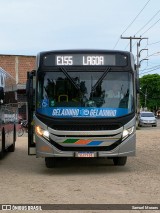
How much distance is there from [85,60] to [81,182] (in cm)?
339

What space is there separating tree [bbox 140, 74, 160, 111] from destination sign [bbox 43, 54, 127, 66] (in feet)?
332

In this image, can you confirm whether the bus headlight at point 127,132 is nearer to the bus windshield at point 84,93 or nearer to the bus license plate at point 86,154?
the bus windshield at point 84,93

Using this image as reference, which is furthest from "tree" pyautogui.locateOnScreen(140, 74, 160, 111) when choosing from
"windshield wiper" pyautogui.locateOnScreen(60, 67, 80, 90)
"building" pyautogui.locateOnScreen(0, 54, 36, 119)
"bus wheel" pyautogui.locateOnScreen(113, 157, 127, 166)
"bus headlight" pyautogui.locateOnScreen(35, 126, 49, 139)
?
"bus headlight" pyautogui.locateOnScreen(35, 126, 49, 139)

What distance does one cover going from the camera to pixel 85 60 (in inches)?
491

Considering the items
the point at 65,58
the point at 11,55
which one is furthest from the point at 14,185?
the point at 11,55

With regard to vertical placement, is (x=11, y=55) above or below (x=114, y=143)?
above

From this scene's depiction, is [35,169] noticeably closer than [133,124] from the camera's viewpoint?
Answer: No

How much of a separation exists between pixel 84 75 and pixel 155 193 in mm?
4222

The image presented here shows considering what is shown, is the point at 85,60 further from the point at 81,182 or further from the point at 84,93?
the point at 81,182

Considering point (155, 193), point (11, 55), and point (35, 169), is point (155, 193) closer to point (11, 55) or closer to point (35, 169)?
point (35, 169)

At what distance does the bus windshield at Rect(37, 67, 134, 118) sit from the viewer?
12.0 m

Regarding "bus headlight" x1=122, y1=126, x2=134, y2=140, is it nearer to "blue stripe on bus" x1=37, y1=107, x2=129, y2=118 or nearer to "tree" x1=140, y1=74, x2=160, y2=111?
"blue stripe on bus" x1=37, y1=107, x2=129, y2=118

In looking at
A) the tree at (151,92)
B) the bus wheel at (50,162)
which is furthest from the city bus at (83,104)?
the tree at (151,92)

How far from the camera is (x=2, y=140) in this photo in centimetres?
1541
